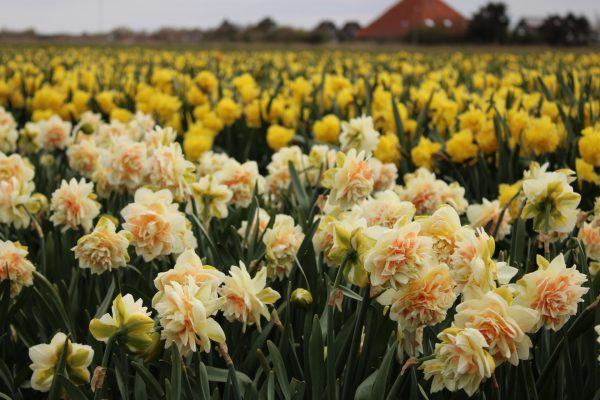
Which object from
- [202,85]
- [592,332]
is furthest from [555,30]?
[592,332]

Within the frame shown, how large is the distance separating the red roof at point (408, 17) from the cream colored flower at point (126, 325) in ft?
169

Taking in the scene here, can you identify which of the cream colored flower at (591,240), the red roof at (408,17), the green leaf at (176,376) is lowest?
the green leaf at (176,376)

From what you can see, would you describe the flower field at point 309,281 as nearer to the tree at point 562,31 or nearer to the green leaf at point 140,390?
the green leaf at point 140,390

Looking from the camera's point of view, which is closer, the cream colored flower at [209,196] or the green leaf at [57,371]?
the green leaf at [57,371]

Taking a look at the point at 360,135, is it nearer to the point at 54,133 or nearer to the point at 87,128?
the point at 87,128

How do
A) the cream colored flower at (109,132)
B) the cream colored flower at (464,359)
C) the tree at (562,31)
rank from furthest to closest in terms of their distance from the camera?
the tree at (562,31) < the cream colored flower at (109,132) < the cream colored flower at (464,359)

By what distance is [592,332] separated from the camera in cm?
128

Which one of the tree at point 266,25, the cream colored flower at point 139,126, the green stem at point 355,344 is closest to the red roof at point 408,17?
the tree at point 266,25

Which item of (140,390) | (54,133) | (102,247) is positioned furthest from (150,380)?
(54,133)

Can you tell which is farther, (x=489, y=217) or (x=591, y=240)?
(x=489, y=217)

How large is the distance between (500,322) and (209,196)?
98 cm

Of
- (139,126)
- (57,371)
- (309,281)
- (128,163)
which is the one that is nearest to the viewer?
(57,371)

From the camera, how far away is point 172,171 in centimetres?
173

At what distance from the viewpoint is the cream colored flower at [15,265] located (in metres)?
1.53
